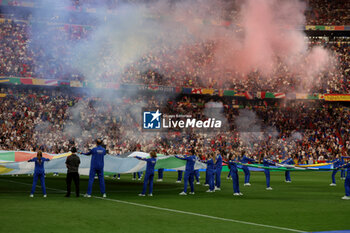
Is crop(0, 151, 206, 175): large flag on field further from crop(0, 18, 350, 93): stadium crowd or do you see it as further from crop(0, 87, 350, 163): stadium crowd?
crop(0, 18, 350, 93): stadium crowd

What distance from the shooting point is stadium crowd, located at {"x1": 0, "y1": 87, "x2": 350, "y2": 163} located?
37.2 m

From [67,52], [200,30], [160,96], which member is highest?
[200,30]

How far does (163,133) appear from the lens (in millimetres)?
41938

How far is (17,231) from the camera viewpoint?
9.20 meters

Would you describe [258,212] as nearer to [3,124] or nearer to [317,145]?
[3,124]

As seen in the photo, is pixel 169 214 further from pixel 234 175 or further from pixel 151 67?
pixel 151 67

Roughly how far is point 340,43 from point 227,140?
67.5 ft

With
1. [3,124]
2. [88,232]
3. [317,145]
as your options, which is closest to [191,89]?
[317,145]

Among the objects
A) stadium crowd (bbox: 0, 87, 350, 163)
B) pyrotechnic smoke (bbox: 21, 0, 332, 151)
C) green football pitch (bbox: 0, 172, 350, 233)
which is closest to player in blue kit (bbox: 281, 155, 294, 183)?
stadium crowd (bbox: 0, 87, 350, 163)

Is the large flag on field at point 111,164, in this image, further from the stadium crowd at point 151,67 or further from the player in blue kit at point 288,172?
the stadium crowd at point 151,67

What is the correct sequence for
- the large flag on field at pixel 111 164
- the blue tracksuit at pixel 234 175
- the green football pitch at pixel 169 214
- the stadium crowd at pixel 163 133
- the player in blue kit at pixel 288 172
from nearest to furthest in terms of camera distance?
the green football pitch at pixel 169 214 → the blue tracksuit at pixel 234 175 → the large flag on field at pixel 111 164 → the player in blue kit at pixel 288 172 → the stadium crowd at pixel 163 133

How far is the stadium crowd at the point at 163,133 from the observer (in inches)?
1464

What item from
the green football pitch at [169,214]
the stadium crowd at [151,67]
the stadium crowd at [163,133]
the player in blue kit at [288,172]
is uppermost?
the stadium crowd at [151,67]

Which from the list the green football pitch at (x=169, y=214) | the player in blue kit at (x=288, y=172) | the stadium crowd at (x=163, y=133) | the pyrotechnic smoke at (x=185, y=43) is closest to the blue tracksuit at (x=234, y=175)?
the green football pitch at (x=169, y=214)
